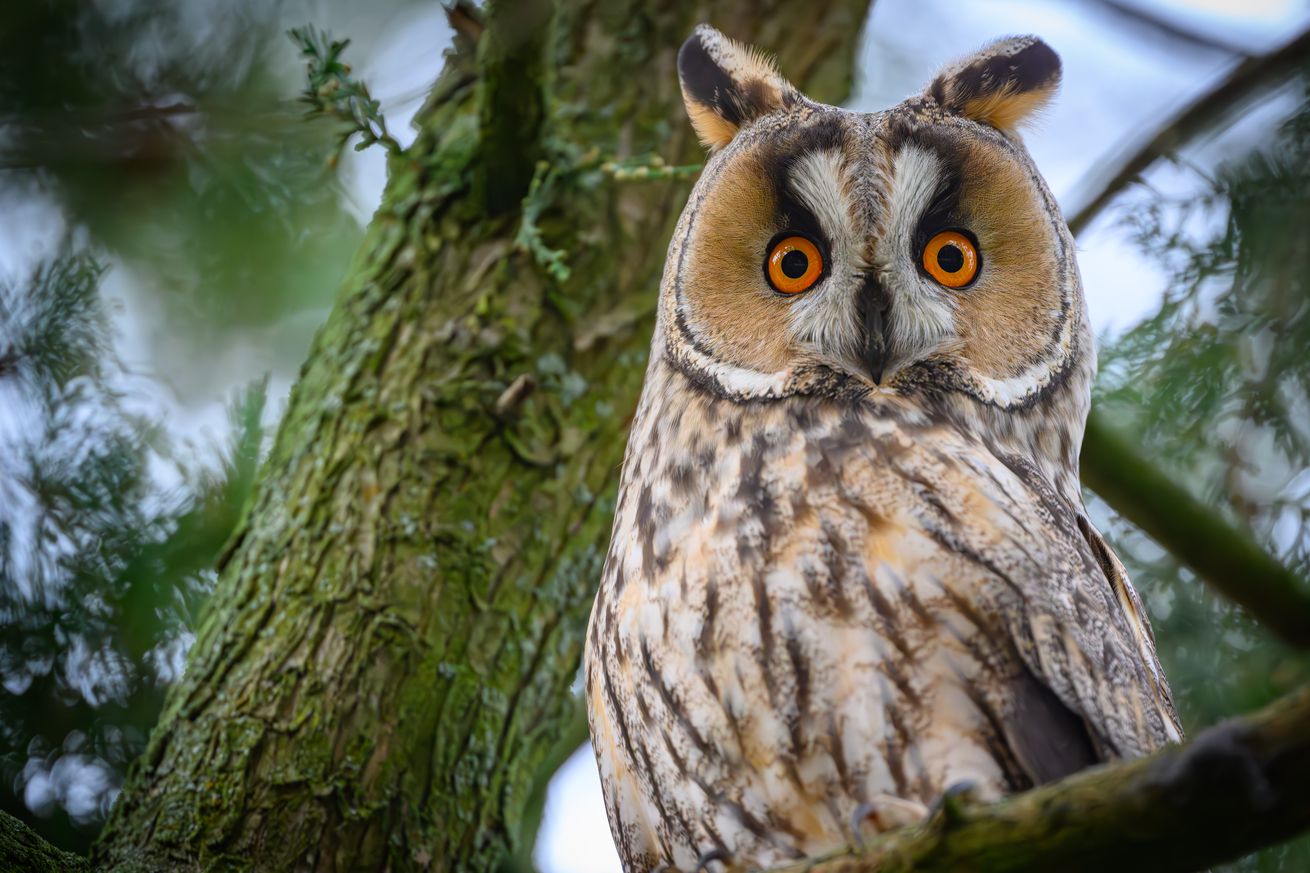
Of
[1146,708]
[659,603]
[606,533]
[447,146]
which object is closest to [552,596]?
[606,533]

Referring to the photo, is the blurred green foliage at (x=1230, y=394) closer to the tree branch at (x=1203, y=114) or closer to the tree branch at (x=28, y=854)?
the tree branch at (x=1203, y=114)

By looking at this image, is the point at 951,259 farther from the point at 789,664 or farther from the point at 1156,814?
the point at 1156,814

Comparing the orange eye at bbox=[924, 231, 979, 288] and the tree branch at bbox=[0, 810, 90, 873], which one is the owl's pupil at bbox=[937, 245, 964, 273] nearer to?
the orange eye at bbox=[924, 231, 979, 288]

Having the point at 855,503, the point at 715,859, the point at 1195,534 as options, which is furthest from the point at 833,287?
the point at 1195,534

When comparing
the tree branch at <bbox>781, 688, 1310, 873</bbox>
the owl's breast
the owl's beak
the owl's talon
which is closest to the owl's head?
the owl's beak

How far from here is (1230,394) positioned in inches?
Result: 110

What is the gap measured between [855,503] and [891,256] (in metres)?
0.48

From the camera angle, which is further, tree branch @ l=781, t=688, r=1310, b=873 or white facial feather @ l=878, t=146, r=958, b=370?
white facial feather @ l=878, t=146, r=958, b=370

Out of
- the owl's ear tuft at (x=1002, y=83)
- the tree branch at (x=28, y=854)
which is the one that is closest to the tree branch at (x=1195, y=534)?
the owl's ear tuft at (x=1002, y=83)

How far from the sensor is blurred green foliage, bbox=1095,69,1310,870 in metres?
2.71

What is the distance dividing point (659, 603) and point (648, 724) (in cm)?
20

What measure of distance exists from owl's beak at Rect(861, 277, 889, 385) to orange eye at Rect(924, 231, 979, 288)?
0.50ft

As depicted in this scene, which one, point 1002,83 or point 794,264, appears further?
point 1002,83

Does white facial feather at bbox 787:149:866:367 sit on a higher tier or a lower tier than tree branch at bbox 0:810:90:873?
higher
